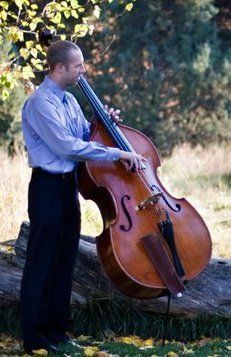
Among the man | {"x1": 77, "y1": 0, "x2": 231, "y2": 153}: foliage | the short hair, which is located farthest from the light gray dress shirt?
{"x1": 77, "y1": 0, "x2": 231, "y2": 153}: foliage

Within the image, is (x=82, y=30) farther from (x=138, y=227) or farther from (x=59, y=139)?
(x=138, y=227)

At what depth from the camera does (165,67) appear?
21125mm

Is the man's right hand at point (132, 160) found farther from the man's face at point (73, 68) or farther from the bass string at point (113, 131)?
the man's face at point (73, 68)

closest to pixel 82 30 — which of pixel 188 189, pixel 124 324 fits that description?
pixel 124 324

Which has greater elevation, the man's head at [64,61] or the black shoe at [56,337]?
the man's head at [64,61]

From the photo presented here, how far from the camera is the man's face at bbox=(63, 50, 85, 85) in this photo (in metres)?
5.04

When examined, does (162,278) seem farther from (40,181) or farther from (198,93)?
(198,93)

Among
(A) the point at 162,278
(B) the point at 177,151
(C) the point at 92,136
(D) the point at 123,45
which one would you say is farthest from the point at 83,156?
(D) the point at 123,45

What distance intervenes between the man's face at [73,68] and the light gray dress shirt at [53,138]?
0.08 meters

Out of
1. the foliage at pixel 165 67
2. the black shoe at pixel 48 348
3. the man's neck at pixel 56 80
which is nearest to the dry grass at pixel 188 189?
the foliage at pixel 165 67

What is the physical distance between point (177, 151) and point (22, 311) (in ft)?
48.6

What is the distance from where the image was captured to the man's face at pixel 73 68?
5039 millimetres

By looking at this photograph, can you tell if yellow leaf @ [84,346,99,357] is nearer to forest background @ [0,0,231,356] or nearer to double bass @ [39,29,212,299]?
double bass @ [39,29,212,299]

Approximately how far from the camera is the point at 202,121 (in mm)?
21344
